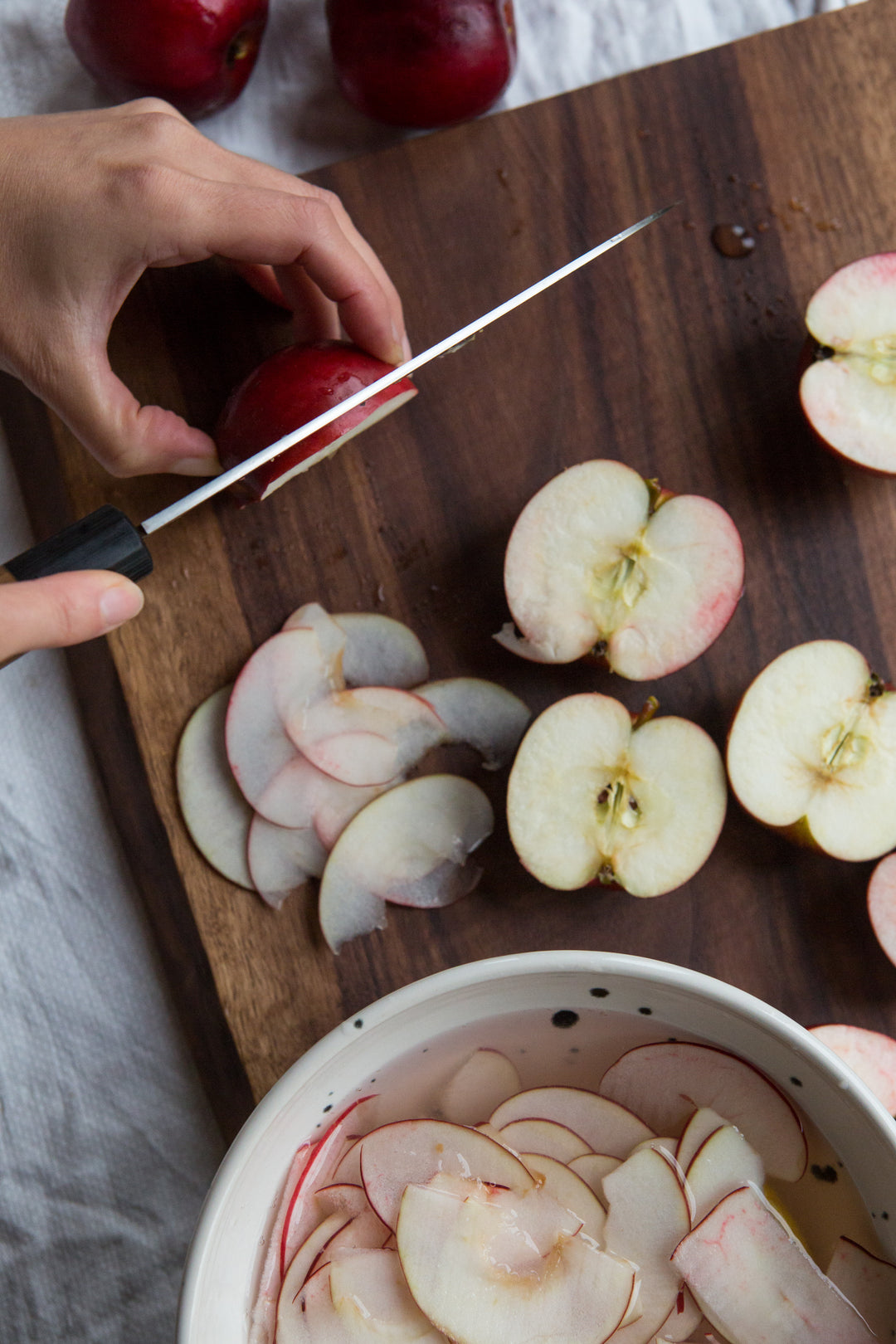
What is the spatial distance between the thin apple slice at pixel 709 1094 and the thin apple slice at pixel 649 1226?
36mm

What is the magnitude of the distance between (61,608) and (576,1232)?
1.66 ft

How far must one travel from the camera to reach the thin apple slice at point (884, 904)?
0.82 m

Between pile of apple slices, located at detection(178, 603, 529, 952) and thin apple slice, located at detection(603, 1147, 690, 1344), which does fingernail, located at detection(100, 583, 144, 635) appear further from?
Result: thin apple slice, located at detection(603, 1147, 690, 1344)

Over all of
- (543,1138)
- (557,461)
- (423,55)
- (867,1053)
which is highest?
(423,55)

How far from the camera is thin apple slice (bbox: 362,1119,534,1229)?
0.65m

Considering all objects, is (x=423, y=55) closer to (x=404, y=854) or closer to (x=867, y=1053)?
(x=404, y=854)

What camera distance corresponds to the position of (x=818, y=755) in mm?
814

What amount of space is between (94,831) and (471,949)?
0.35 meters

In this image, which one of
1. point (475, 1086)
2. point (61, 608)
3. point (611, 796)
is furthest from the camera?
point (611, 796)

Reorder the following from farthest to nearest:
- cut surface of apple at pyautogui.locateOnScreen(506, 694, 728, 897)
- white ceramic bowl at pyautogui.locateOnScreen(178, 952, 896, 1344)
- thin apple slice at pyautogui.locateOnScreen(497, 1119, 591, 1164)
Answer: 1. cut surface of apple at pyautogui.locateOnScreen(506, 694, 728, 897)
2. thin apple slice at pyautogui.locateOnScreen(497, 1119, 591, 1164)
3. white ceramic bowl at pyautogui.locateOnScreen(178, 952, 896, 1344)

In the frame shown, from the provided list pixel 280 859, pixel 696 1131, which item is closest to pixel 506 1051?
pixel 696 1131

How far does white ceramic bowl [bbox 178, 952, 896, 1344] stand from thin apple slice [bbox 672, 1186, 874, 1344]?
54 millimetres

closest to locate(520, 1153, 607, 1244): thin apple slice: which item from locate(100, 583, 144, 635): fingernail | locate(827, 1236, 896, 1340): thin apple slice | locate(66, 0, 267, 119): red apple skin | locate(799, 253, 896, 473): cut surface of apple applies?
locate(827, 1236, 896, 1340): thin apple slice

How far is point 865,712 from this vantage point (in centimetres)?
81
